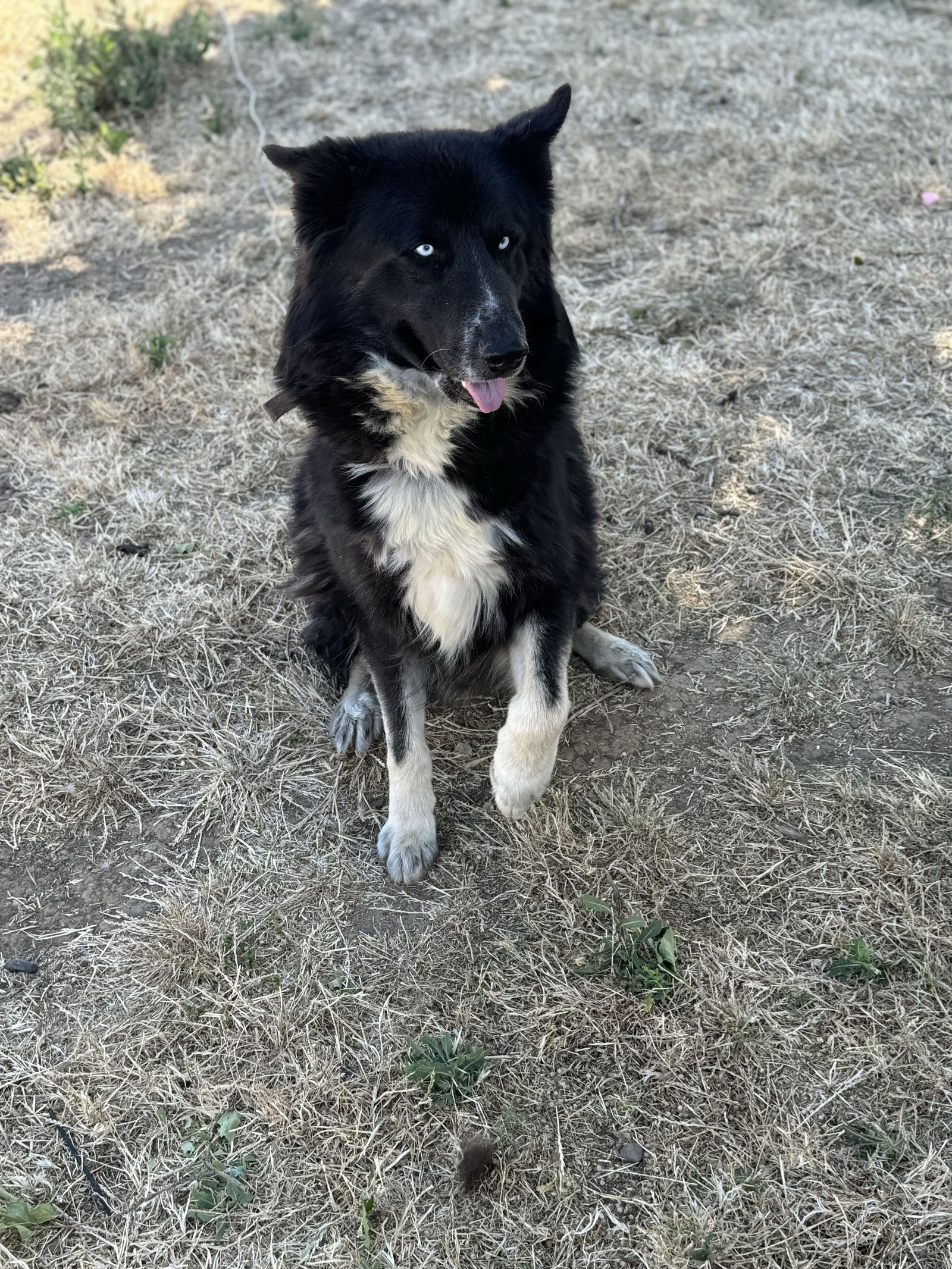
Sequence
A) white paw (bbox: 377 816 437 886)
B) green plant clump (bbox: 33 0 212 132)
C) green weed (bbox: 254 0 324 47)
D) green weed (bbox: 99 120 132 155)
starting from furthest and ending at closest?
1. green weed (bbox: 254 0 324 47)
2. green plant clump (bbox: 33 0 212 132)
3. green weed (bbox: 99 120 132 155)
4. white paw (bbox: 377 816 437 886)

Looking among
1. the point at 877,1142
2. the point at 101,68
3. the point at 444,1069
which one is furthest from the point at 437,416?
the point at 101,68

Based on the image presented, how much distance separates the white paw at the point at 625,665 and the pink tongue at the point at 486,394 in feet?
3.62

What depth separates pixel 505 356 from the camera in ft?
7.36

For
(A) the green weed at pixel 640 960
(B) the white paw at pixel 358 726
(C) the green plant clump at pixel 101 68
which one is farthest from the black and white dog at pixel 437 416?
(C) the green plant clump at pixel 101 68

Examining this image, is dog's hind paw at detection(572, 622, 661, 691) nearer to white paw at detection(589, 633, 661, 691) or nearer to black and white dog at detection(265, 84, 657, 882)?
white paw at detection(589, 633, 661, 691)

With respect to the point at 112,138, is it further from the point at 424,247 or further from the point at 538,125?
the point at 424,247

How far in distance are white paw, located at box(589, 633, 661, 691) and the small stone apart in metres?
1.87

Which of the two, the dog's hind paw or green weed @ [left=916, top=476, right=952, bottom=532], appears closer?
the dog's hind paw

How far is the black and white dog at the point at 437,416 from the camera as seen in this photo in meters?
2.35

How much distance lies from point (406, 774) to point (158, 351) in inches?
120

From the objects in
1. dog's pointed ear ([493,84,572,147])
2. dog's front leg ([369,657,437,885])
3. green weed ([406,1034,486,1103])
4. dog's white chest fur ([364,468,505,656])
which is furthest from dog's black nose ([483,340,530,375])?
green weed ([406,1034,486,1103])

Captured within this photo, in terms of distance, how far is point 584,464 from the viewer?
312cm

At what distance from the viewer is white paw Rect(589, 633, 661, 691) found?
3180 millimetres

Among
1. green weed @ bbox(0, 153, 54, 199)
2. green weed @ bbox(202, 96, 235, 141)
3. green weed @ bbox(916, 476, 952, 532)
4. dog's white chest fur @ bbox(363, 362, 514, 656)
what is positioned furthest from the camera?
green weed @ bbox(202, 96, 235, 141)
